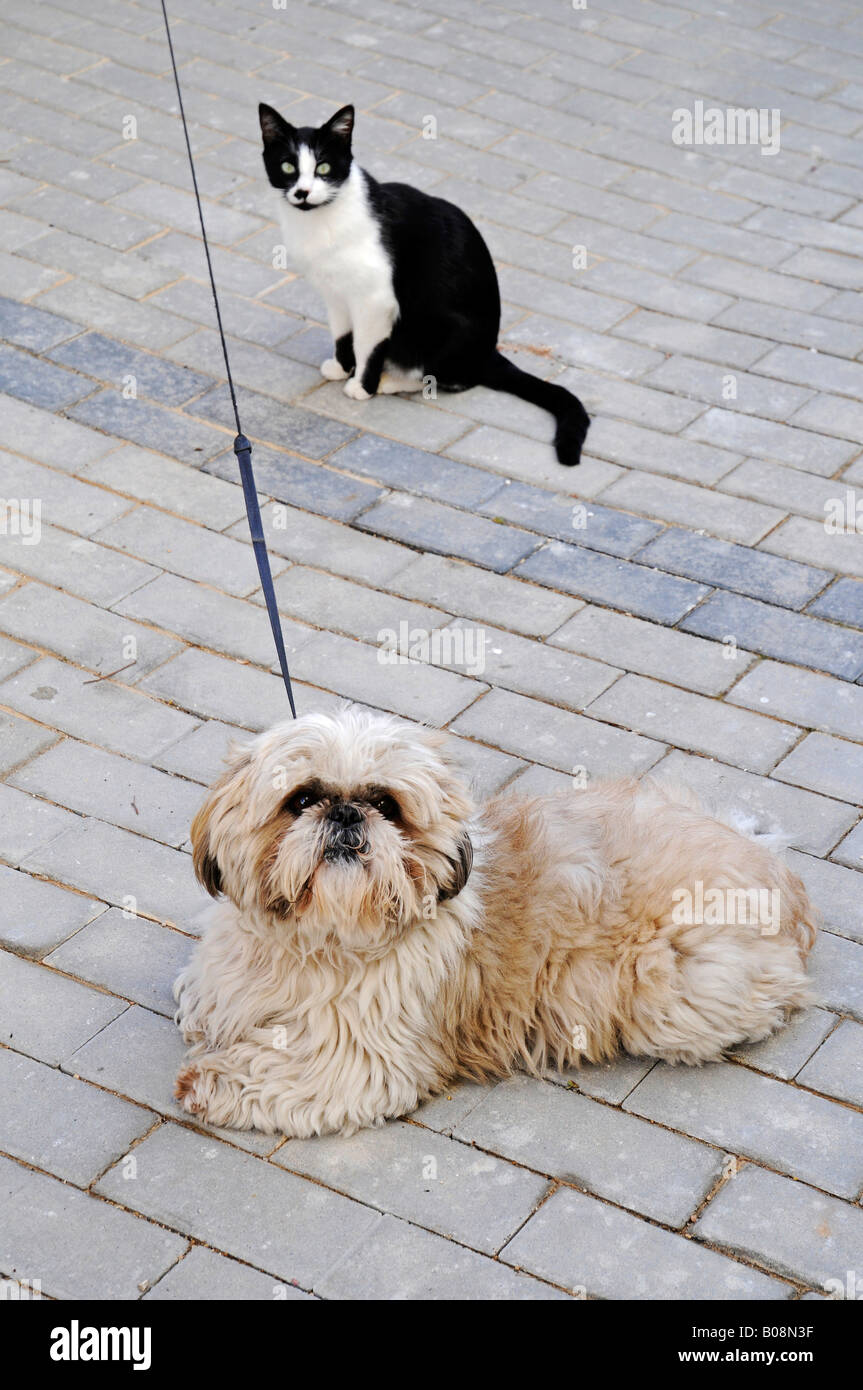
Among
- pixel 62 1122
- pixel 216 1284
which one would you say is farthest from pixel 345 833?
pixel 62 1122

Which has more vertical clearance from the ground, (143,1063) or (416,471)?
(416,471)

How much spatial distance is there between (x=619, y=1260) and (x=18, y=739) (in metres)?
2.60

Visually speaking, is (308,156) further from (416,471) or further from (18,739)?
(18,739)

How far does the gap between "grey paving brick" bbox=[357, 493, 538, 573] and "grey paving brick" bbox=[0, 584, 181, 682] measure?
1.07 m

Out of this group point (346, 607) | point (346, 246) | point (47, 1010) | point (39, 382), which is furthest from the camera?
Answer: point (39, 382)

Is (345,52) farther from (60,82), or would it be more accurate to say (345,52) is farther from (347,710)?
(347,710)

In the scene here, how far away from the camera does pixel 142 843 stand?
4.72m

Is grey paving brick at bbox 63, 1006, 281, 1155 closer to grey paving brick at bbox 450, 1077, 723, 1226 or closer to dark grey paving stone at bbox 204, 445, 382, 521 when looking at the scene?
grey paving brick at bbox 450, 1077, 723, 1226

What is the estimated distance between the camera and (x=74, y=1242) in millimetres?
3594

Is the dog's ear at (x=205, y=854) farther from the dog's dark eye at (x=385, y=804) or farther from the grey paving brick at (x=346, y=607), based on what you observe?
the grey paving brick at (x=346, y=607)

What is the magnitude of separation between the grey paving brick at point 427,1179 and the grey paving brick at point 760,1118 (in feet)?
1.34

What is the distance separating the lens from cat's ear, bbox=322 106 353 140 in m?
6.16

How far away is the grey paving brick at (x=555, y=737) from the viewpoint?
5.08 metres

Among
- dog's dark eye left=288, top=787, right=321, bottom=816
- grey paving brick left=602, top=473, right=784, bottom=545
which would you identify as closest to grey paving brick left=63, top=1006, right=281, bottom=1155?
dog's dark eye left=288, top=787, right=321, bottom=816
